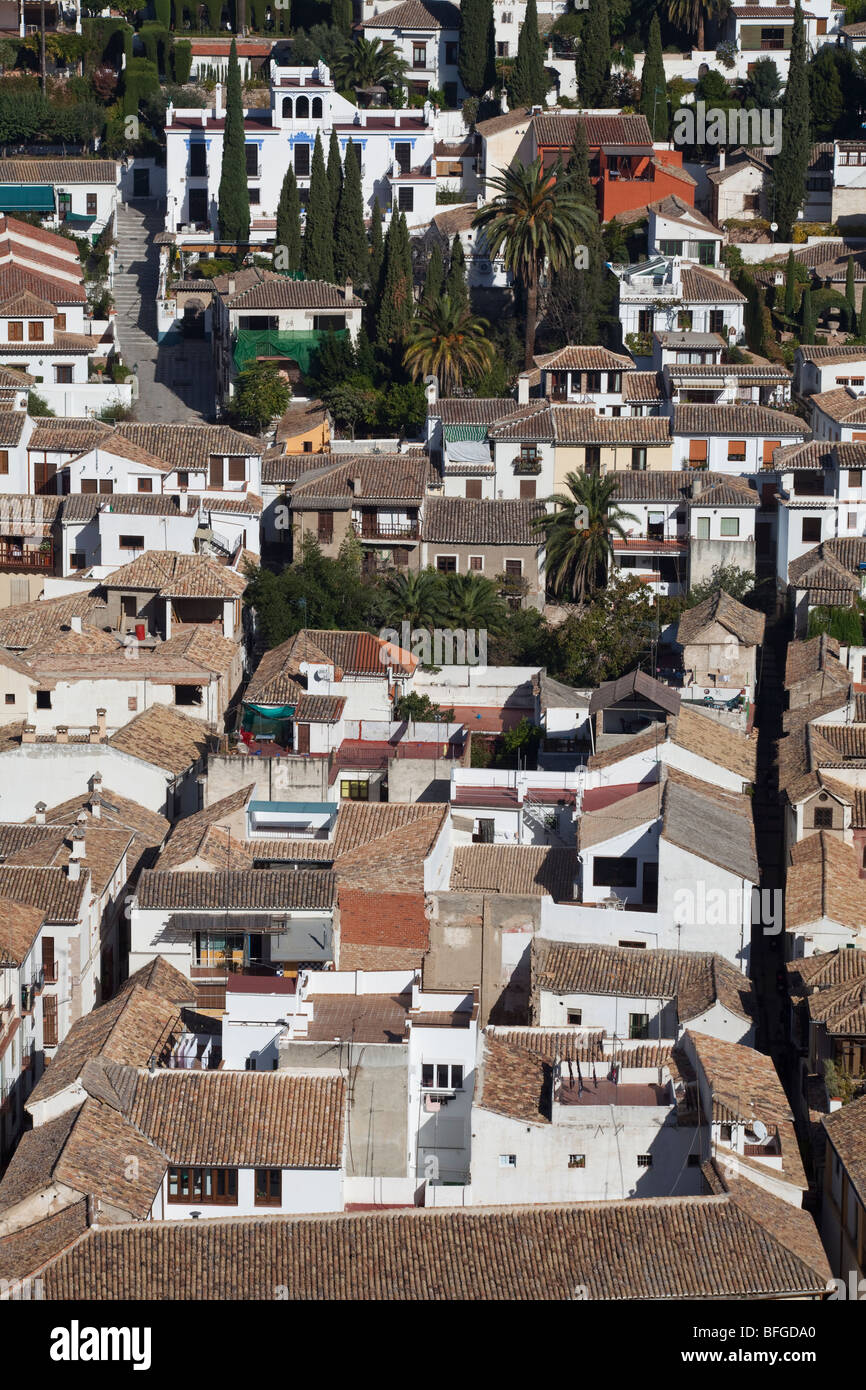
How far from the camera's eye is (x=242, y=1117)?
36.6 meters

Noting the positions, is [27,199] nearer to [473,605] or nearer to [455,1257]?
[473,605]

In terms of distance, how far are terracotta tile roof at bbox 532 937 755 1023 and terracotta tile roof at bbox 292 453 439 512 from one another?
2229 centimetres

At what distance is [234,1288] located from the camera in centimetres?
3219

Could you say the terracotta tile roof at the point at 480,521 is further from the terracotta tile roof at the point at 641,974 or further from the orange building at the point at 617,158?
the terracotta tile roof at the point at 641,974

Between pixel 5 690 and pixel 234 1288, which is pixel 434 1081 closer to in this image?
pixel 234 1288


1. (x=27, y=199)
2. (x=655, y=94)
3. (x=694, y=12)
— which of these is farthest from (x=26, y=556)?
(x=694, y=12)

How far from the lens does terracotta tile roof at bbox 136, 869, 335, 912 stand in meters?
43.7

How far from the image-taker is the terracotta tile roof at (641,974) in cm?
4169

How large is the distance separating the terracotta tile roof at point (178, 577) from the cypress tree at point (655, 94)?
32.0 m

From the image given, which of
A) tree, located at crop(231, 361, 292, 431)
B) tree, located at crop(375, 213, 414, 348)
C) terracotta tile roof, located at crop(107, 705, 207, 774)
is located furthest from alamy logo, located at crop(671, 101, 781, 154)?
terracotta tile roof, located at crop(107, 705, 207, 774)

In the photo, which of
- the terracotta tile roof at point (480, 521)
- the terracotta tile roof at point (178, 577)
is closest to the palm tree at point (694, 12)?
the terracotta tile roof at point (480, 521)

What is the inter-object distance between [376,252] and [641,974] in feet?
124

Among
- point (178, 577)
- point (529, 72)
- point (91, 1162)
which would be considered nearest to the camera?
point (91, 1162)
